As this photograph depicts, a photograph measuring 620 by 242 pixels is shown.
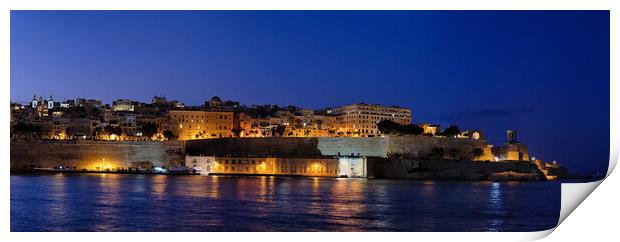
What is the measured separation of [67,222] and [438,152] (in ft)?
43.1

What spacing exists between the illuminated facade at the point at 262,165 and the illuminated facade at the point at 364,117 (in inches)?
216

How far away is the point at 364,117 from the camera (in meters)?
27.2

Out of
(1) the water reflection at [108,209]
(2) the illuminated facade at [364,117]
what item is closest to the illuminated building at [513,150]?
(2) the illuminated facade at [364,117]

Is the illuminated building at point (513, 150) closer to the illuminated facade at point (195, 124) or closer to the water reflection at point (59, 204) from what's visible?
the illuminated facade at point (195, 124)

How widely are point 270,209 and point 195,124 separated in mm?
15020

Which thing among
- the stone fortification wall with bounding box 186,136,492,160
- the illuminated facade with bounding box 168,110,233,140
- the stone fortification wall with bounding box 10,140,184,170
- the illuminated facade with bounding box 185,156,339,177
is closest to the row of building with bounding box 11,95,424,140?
the illuminated facade with bounding box 168,110,233,140

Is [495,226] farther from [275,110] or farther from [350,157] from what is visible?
[275,110]

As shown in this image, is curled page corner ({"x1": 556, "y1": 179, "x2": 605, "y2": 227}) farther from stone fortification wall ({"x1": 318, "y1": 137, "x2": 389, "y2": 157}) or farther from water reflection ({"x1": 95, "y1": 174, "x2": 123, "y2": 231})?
stone fortification wall ({"x1": 318, "y1": 137, "x2": 389, "y2": 157})

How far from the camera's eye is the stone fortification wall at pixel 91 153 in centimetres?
2095

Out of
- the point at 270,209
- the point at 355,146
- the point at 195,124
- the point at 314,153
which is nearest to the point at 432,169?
the point at 355,146

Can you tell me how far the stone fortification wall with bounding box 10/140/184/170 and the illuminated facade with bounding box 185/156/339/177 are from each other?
66 cm

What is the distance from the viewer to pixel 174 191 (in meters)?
13.1
